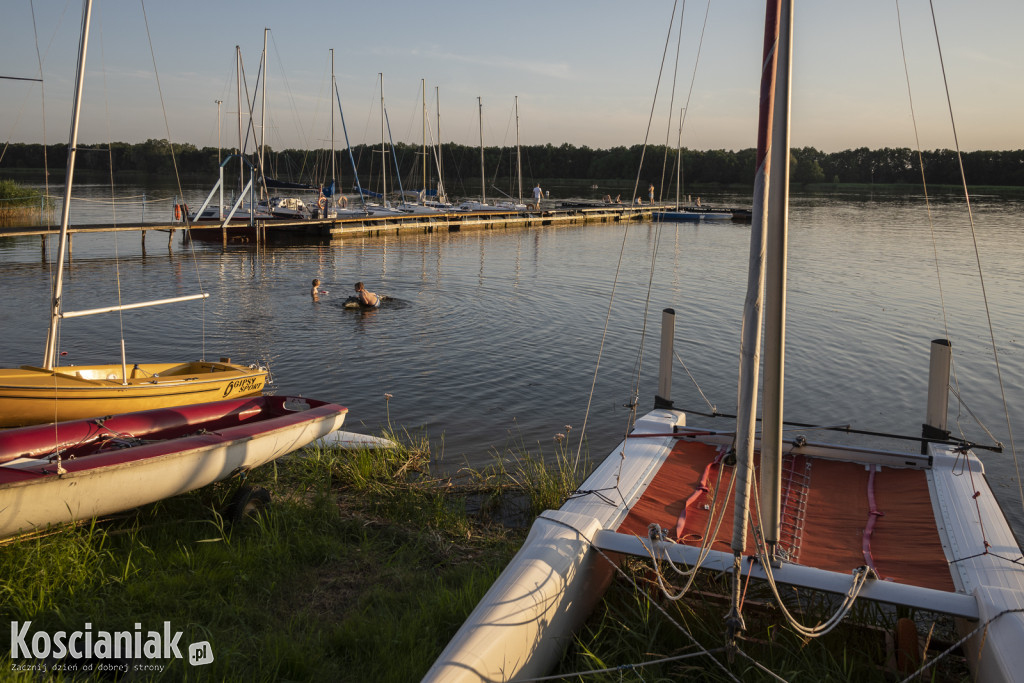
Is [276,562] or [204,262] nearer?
[276,562]

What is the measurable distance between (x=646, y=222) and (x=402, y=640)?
54.1 m

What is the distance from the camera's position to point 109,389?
7.96 meters

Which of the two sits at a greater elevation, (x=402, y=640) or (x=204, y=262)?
(x=204, y=262)

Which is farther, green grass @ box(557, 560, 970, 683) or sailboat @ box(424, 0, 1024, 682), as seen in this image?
green grass @ box(557, 560, 970, 683)

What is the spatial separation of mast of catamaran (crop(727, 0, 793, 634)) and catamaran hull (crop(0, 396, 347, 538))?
4.17 metres

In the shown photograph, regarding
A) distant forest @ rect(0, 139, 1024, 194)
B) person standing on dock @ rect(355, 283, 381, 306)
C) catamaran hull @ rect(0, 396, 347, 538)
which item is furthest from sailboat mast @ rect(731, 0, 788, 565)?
distant forest @ rect(0, 139, 1024, 194)

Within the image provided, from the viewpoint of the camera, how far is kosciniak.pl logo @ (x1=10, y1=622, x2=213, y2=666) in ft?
13.9

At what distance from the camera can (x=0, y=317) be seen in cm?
1689

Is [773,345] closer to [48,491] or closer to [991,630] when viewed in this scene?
[991,630]

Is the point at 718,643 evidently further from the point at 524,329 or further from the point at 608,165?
the point at 608,165

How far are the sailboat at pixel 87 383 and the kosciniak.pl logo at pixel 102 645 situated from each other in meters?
3.10

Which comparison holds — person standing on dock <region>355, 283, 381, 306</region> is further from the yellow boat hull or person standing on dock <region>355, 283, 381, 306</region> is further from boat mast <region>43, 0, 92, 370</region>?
boat mast <region>43, 0, 92, 370</region>

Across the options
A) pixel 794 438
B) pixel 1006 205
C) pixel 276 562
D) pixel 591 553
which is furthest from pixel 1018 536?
pixel 1006 205

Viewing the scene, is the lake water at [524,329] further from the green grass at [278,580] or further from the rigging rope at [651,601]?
the rigging rope at [651,601]
